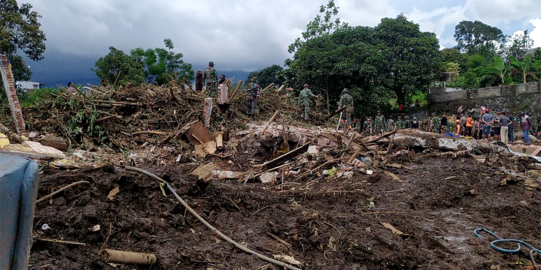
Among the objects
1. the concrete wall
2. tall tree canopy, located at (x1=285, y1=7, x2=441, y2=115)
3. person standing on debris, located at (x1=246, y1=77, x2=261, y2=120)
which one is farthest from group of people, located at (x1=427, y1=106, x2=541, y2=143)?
person standing on debris, located at (x1=246, y1=77, x2=261, y2=120)

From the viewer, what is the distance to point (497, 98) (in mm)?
20453

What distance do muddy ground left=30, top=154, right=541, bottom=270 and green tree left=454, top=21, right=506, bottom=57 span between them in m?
50.5

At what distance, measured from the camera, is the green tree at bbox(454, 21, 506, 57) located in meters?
49.0

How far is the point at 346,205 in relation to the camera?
601 cm

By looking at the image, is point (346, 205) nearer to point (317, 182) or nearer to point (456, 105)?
point (317, 182)

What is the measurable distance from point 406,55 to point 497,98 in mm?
6179

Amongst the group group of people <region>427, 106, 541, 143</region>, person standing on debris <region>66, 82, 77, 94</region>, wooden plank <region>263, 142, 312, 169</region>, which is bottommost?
wooden plank <region>263, 142, 312, 169</region>

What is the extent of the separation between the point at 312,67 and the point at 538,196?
14.4 meters

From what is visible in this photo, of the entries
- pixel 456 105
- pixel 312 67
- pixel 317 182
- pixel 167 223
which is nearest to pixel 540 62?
pixel 456 105

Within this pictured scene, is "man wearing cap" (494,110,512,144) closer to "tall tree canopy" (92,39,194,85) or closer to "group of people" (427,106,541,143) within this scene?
"group of people" (427,106,541,143)

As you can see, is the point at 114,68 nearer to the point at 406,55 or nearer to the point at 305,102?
the point at 305,102

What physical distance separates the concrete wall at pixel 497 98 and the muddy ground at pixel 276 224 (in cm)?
1659

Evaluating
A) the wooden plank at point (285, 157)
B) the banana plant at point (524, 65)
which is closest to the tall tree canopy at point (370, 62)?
the banana plant at point (524, 65)

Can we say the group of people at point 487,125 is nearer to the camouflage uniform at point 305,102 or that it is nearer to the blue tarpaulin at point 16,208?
the camouflage uniform at point 305,102
